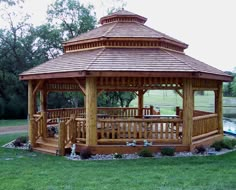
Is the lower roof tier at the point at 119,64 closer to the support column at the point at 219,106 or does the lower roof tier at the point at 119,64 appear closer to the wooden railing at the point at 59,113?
the support column at the point at 219,106

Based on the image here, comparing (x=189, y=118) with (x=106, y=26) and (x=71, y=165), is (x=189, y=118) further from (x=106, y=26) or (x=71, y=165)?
(x=106, y=26)

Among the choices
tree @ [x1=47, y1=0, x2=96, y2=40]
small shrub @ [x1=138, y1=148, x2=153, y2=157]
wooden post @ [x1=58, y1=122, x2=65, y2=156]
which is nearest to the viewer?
small shrub @ [x1=138, y1=148, x2=153, y2=157]

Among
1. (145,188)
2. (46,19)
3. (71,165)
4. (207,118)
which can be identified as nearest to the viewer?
(145,188)

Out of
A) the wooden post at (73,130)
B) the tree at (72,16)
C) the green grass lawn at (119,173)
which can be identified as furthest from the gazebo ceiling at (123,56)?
the tree at (72,16)

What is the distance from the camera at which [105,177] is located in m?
6.37

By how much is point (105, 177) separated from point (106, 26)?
7392 millimetres

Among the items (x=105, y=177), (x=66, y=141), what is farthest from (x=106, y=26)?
(x=105, y=177)

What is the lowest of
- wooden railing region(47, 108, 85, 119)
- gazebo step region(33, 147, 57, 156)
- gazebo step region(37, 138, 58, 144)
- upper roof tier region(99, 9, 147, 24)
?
gazebo step region(33, 147, 57, 156)

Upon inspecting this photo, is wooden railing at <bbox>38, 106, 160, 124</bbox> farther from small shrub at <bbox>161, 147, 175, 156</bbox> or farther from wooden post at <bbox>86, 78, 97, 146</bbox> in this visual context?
small shrub at <bbox>161, 147, 175, 156</bbox>

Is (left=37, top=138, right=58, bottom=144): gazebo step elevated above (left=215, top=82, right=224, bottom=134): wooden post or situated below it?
below

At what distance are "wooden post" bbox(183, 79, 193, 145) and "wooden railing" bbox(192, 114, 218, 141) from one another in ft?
1.51

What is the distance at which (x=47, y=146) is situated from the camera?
10.2 meters

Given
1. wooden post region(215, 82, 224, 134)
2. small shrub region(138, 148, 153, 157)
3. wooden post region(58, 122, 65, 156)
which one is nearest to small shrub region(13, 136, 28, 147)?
wooden post region(58, 122, 65, 156)

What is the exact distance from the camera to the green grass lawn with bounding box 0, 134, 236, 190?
575 centimetres
